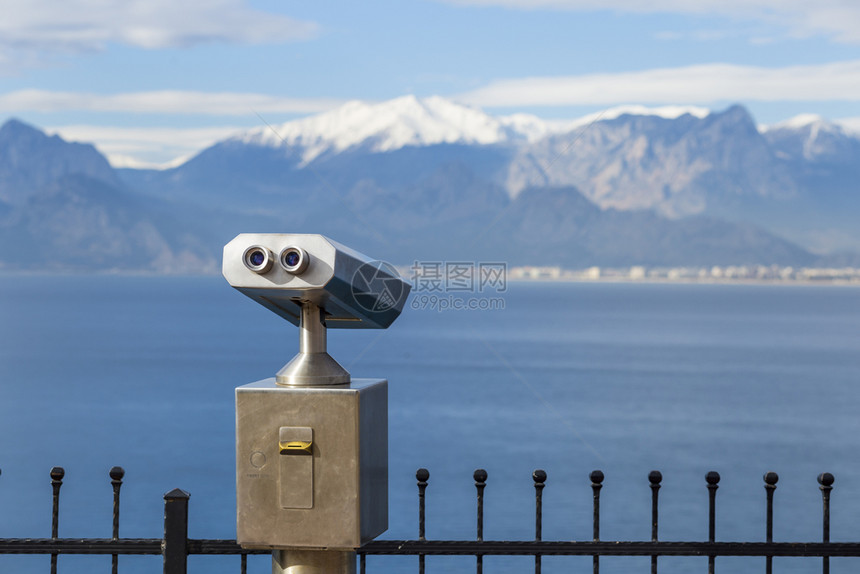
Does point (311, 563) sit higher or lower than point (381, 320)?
lower

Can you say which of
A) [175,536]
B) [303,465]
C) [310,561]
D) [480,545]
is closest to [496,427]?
[480,545]

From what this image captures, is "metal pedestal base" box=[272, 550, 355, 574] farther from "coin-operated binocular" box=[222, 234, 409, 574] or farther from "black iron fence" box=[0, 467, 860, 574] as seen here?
"black iron fence" box=[0, 467, 860, 574]

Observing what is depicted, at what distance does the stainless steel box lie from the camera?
3.41 meters

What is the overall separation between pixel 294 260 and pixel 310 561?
45.0 inches

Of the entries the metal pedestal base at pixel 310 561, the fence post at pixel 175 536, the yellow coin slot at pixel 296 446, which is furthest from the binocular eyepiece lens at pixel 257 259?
the fence post at pixel 175 536

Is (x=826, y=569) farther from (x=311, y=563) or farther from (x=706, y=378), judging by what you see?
(x=706, y=378)

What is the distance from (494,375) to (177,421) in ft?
107

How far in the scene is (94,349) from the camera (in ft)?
329

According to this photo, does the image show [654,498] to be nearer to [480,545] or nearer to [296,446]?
[480,545]

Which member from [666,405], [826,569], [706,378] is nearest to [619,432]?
[666,405]

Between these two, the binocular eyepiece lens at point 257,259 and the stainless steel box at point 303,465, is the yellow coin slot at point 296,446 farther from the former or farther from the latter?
the binocular eyepiece lens at point 257,259

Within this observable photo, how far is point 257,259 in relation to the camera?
3281 mm

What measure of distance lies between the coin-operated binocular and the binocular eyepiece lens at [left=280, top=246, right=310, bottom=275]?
3.1 inches

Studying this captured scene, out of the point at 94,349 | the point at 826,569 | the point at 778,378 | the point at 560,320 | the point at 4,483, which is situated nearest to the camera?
the point at 826,569
